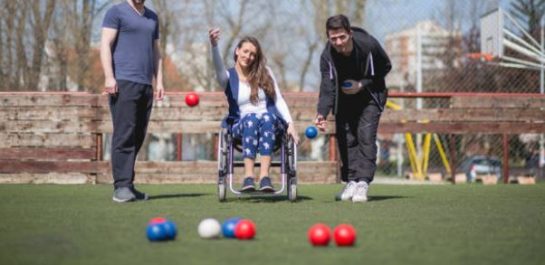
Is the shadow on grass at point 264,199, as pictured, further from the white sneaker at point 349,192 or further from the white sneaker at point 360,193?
the white sneaker at point 360,193

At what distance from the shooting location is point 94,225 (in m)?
4.84

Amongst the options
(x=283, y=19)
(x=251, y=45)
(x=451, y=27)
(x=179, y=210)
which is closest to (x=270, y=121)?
(x=251, y=45)

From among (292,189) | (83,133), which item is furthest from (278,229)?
(83,133)

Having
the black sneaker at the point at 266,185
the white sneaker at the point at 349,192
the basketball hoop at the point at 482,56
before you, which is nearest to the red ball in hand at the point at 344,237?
the black sneaker at the point at 266,185

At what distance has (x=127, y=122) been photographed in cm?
670

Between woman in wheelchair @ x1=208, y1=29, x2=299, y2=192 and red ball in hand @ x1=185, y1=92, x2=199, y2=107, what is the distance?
353 centimetres

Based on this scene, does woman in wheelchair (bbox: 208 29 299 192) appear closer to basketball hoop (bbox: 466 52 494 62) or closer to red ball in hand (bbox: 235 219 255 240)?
red ball in hand (bbox: 235 219 255 240)

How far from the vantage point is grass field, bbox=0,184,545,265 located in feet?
11.7

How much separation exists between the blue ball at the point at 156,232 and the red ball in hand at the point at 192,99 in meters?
6.35

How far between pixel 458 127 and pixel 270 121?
5.26 metres

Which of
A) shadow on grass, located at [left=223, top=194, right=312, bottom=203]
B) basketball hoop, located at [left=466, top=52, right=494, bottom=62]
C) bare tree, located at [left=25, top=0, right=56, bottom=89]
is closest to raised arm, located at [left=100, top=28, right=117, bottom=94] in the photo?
shadow on grass, located at [left=223, top=194, right=312, bottom=203]

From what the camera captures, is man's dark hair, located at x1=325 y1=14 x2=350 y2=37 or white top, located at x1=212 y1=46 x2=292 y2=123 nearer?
man's dark hair, located at x1=325 y1=14 x2=350 y2=37

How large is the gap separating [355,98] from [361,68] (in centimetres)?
27

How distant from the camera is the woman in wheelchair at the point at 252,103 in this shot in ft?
21.0
